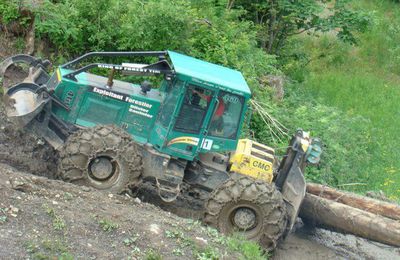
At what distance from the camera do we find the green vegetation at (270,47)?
46.4 feet

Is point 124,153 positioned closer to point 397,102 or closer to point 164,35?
point 164,35

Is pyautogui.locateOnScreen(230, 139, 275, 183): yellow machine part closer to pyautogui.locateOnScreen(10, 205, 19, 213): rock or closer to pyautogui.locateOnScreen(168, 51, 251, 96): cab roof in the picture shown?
pyautogui.locateOnScreen(168, 51, 251, 96): cab roof

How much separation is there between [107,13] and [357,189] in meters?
6.57

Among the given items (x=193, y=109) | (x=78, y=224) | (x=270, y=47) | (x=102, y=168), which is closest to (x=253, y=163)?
(x=193, y=109)

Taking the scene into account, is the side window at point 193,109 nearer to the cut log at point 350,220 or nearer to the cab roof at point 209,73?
the cab roof at point 209,73

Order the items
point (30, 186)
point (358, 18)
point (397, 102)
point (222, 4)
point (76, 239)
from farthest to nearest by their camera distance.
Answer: point (397, 102), point (358, 18), point (222, 4), point (30, 186), point (76, 239)

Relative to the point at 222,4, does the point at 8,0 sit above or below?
below

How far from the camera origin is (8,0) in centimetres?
1412

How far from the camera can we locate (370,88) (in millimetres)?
24750

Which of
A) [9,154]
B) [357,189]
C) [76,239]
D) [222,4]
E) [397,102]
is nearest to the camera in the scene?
[76,239]

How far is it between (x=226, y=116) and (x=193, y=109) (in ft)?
1.81

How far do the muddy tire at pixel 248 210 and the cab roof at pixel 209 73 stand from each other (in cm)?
141

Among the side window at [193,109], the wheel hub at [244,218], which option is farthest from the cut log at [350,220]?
the side window at [193,109]

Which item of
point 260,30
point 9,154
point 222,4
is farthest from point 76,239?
point 260,30
